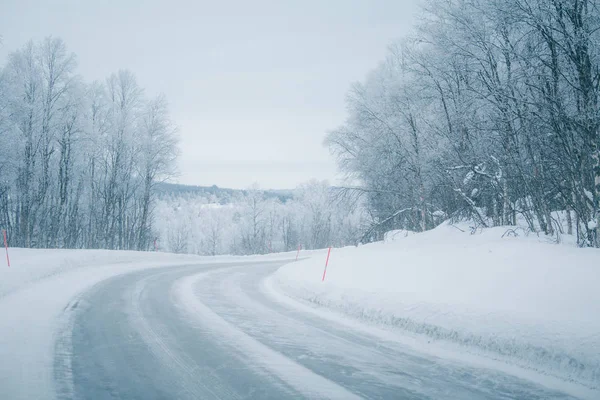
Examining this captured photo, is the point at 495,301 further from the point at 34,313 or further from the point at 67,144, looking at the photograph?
the point at 67,144

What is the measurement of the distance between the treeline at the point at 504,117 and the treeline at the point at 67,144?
21.1 meters

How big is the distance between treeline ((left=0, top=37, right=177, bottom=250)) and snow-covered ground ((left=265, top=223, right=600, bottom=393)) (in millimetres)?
22764

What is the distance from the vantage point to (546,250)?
6562mm

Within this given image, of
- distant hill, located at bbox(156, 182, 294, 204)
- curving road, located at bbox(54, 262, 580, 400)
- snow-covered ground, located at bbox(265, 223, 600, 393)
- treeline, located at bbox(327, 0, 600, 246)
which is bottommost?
curving road, located at bbox(54, 262, 580, 400)

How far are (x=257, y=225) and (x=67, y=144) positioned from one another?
148 ft

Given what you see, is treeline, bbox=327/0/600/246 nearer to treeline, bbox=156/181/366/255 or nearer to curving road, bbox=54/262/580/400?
curving road, bbox=54/262/580/400

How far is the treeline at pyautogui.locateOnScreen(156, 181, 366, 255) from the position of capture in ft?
191

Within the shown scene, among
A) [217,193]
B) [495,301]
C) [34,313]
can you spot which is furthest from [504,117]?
[217,193]

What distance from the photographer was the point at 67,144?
2642 centimetres

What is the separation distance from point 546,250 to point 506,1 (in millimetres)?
5881

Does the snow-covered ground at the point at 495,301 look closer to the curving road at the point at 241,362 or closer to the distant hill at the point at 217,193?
the curving road at the point at 241,362

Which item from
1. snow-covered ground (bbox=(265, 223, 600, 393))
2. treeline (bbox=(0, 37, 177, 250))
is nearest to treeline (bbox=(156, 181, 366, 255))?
treeline (bbox=(0, 37, 177, 250))

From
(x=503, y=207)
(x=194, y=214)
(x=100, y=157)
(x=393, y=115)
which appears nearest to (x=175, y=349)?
(x=503, y=207)

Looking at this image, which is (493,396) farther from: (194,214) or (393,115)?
(194,214)
